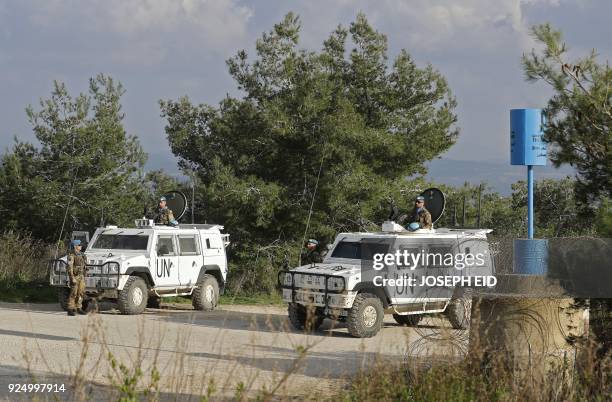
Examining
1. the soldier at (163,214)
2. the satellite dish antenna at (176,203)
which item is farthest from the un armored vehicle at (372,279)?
the satellite dish antenna at (176,203)

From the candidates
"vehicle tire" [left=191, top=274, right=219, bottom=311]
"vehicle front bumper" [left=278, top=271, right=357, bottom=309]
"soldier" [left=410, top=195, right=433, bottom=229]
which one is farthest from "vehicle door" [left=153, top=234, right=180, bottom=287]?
"soldier" [left=410, top=195, right=433, bottom=229]

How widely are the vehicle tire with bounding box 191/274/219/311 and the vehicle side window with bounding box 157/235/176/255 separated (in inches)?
38.4

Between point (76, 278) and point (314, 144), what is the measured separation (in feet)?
27.2

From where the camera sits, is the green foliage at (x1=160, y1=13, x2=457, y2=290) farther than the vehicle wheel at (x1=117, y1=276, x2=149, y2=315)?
Yes

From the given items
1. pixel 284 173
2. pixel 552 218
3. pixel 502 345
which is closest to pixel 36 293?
pixel 284 173

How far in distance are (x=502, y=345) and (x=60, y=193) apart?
763 inches

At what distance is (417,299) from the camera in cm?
1559

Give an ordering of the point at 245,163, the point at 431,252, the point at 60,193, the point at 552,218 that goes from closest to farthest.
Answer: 1. the point at 431,252
2. the point at 245,163
3. the point at 60,193
4. the point at 552,218

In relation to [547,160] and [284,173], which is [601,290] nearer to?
[547,160]

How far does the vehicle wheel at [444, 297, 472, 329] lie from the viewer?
881cm

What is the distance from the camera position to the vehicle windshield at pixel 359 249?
15.6m

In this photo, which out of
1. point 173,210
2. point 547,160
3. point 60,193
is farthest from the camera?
point 60,193

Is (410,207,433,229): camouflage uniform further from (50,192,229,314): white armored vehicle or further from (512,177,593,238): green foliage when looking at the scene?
(512,177,593,238): green foliage

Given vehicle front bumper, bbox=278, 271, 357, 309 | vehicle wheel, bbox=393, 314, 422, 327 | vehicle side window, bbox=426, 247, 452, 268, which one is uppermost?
vehicle side window, bbox=426, 247, 452, 268
